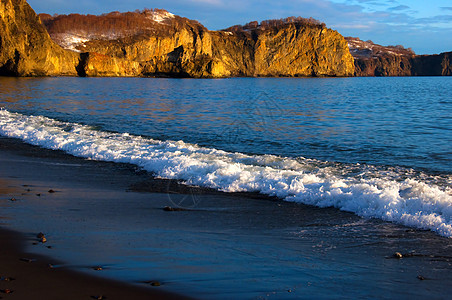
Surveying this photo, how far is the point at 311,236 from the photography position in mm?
5523

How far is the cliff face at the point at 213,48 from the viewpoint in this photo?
134500 mm

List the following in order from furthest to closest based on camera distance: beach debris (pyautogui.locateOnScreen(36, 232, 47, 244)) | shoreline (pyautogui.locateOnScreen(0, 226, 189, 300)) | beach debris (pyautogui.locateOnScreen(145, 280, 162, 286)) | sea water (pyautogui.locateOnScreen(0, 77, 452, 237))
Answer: sea water (pyautogui.locateOnScreen(0, 77, 452, 237)), beach debris (pyautogui.locateOnScreen(36, 232, 47, 244)), beach debris (pyautogui.locateOnScreen(145, 280, 162, 286)), shoreline (pyautogui.locateOnScreen(0, 226, 189, 300))

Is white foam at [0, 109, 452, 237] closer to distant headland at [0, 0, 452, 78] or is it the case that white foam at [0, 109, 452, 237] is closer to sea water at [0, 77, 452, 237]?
sea water at [0, 77, 452, 237]

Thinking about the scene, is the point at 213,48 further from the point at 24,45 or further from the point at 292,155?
the point at 292,155

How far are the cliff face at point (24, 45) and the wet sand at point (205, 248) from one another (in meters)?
84.4

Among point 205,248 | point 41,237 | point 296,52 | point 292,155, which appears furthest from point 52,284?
point 296,52

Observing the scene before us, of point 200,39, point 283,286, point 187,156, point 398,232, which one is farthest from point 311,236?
point 200,39

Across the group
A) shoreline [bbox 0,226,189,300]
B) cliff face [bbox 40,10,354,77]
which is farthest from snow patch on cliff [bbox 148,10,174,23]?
Result: shoreline [bbox 0,226,189,300]

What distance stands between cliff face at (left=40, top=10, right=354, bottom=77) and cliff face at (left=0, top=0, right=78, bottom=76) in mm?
22264

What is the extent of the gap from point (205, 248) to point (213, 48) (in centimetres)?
16799

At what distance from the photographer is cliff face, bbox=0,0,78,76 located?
80.8m

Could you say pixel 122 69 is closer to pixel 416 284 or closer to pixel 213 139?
pixel 213 139

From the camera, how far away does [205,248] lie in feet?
16.1

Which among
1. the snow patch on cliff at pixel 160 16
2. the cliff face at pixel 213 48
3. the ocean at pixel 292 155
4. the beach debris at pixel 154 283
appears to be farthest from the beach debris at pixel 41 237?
the snow patch on cliff at pixel 160 16
